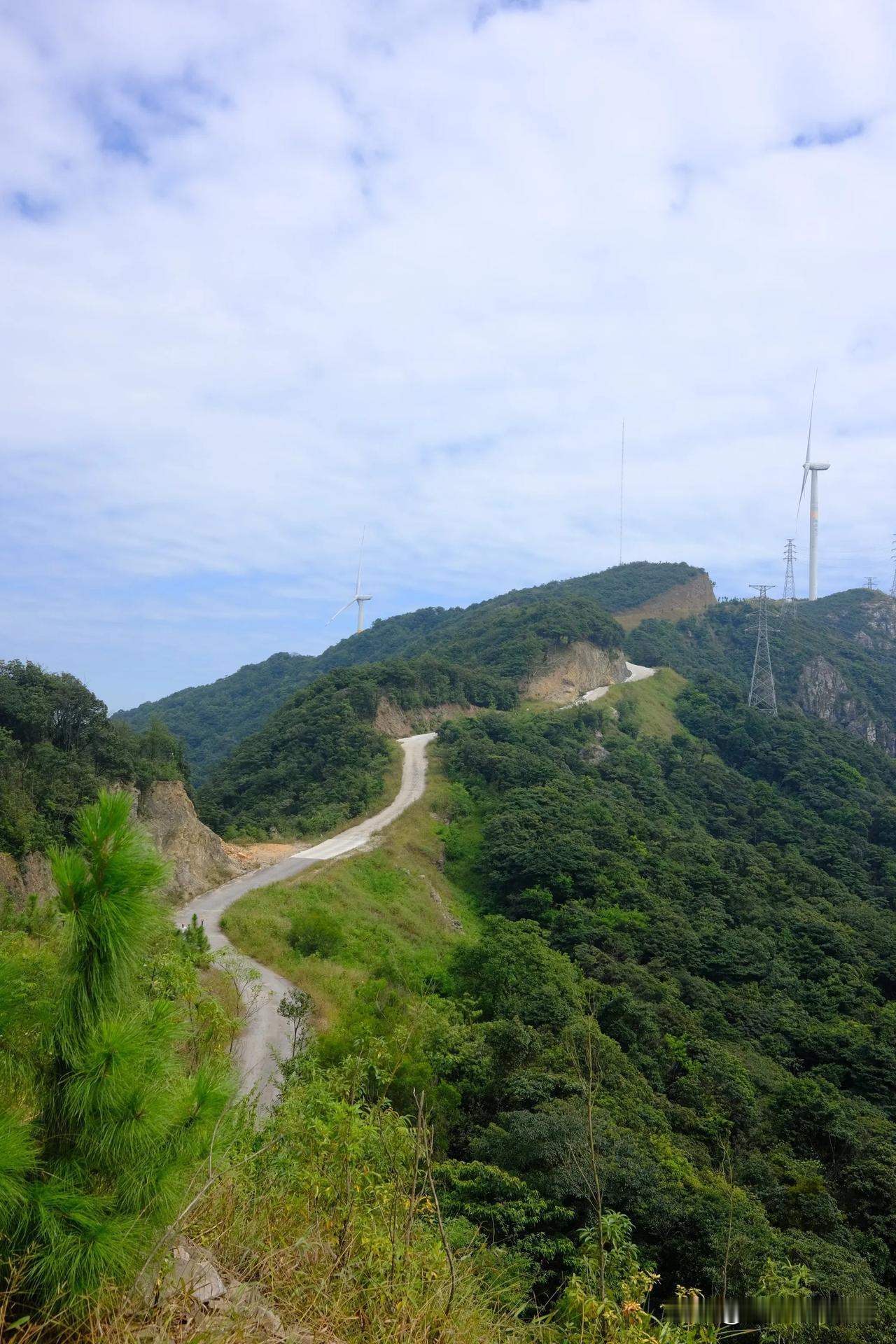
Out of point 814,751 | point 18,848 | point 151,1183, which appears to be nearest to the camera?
point 151,1183

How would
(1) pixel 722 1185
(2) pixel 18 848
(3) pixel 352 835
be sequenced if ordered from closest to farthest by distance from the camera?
(1) pixel 722 1185 < (2) pixel 18 848 < (3) pixel 352 835

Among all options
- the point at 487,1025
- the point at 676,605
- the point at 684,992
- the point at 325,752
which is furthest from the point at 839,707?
the point at 487,1025

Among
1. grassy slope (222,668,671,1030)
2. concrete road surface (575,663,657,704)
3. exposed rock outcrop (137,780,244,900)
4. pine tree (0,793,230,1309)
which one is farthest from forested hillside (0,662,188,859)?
concrete road surface (575,663,657,704)

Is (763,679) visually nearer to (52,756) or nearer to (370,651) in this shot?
(370,651)

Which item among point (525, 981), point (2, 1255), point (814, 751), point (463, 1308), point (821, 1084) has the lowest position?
point (821, 1084)

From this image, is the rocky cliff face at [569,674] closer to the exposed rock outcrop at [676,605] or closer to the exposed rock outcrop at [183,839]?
the exposed rock outcrop at [676,605]

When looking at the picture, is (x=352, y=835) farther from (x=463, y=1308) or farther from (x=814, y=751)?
(x=814, y=751)

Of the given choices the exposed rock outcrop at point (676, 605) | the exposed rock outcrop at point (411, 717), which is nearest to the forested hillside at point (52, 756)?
the exposed rock outcrop at point (411, 717)

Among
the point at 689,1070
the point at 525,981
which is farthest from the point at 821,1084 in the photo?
the point at 525,981
